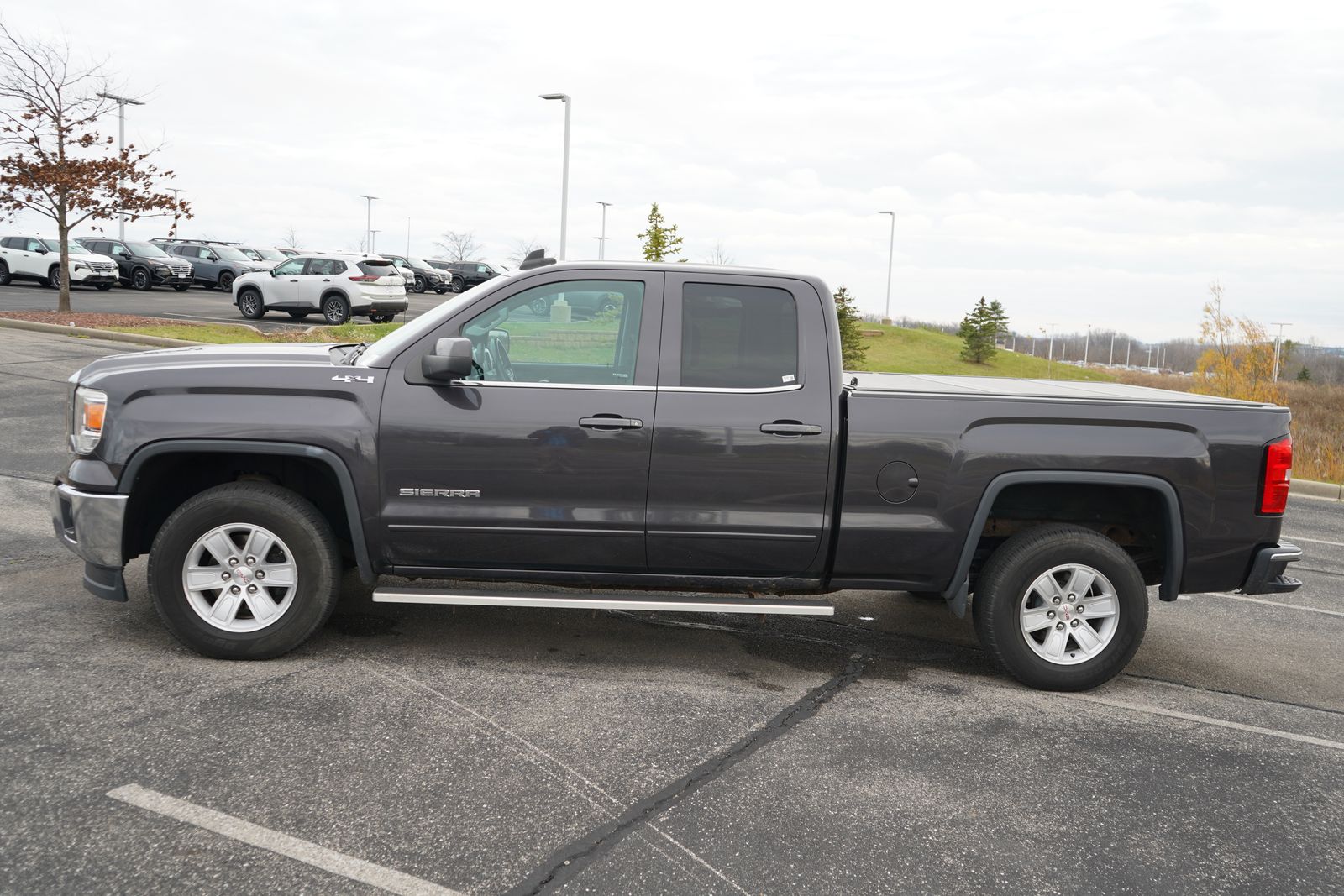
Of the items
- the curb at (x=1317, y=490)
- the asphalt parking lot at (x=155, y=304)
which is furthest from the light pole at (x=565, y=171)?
the curb at (x=1317, y=490)

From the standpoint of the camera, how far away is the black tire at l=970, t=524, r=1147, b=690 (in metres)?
5.08

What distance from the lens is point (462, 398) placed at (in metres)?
4.93

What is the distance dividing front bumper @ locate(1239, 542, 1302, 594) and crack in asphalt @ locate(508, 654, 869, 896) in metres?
1.97

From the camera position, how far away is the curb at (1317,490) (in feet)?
43.6

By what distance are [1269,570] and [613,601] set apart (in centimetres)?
315

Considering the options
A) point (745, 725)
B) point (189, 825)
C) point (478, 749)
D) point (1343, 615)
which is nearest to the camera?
point (189, 825)

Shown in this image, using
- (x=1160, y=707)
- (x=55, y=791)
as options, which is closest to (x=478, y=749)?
(x=55, y=791)

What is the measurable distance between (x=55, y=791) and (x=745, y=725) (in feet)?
8.34

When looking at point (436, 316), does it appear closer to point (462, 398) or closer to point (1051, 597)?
point (462, 398)

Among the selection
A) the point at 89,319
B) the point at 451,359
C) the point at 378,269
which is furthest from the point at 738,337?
the point at 378,269

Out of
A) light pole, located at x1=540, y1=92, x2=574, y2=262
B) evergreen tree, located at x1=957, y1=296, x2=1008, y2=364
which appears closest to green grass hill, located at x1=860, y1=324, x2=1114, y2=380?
evergreen tree, located at x1=957, y1=296, x2=1008, y2=364

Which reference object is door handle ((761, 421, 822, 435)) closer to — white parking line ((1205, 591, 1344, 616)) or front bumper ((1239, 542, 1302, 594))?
front bumper ((1239, 542, 1302, 594))

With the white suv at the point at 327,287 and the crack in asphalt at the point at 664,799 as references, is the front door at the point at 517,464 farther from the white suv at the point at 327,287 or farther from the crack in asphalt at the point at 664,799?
the white suv at the point at 327,287

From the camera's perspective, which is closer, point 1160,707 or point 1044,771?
point 1044,771
